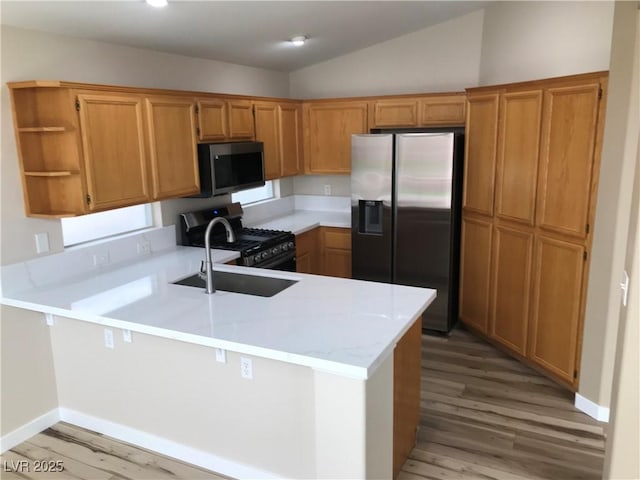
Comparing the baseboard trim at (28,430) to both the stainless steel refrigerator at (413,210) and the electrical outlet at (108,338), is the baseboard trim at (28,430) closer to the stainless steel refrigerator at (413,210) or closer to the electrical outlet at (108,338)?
the electrical outlet at (108,338)

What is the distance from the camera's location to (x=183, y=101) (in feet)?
12.0

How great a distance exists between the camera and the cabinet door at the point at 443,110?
15.6 feet

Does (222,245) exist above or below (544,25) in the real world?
below

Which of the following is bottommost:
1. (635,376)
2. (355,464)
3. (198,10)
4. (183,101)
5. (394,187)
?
(355,464)

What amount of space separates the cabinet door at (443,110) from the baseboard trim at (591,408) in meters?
2.65

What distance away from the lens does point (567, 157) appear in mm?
3305

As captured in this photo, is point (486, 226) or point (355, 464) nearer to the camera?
point (355, 464)

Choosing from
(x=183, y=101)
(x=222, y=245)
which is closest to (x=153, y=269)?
(x=222, y=245)

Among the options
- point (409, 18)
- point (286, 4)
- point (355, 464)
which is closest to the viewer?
point (355, 464)

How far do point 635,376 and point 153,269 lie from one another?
2.79 meters

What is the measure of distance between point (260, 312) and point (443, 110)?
3150mm

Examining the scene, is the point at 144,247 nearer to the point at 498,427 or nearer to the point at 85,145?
the point at 85,145

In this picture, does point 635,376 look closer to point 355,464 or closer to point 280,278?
point 355,464

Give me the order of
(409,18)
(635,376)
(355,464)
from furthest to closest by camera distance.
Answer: (409,18) → (355,464) → (635,376)
